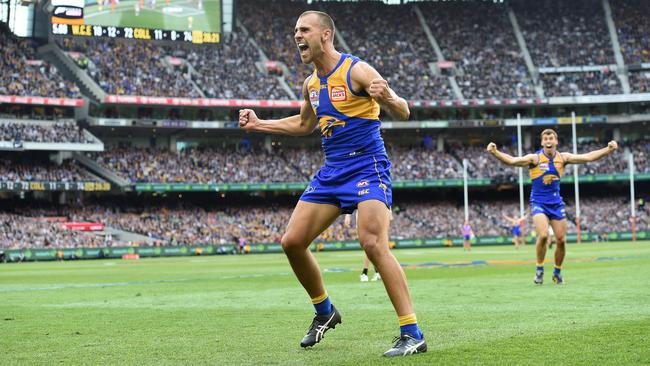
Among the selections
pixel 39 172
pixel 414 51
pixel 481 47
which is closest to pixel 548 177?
pixel 39 172

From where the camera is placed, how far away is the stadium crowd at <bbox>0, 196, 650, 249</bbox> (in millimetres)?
63812

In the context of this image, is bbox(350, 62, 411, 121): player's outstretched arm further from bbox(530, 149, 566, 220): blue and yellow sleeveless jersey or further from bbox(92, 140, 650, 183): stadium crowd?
bbox(92, 140, 650, 183): stadium crowd

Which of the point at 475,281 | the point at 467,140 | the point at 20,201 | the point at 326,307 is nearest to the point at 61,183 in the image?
the point at 20,201

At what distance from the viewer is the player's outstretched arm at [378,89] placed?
289 inches

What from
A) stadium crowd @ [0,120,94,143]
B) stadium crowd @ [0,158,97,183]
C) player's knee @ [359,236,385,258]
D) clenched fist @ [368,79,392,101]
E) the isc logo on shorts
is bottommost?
player's knee @ [359,236,385,258]

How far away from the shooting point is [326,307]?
8602 mm

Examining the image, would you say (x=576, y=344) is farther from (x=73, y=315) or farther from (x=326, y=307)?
(x=73, y=315)

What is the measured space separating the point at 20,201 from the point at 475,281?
58791 mm

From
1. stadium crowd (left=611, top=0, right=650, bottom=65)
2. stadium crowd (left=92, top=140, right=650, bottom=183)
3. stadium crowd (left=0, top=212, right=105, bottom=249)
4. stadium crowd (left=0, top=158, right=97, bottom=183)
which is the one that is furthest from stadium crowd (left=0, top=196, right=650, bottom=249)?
stadium crowd (left=611, top=0, right=650, bottom=65)

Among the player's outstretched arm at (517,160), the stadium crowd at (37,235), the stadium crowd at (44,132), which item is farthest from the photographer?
the stadium crowd at (44,132)

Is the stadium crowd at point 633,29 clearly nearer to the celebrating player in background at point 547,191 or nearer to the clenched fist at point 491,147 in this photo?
the celebrating player in background at point 547,191

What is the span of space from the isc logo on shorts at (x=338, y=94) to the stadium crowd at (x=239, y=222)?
56882mm

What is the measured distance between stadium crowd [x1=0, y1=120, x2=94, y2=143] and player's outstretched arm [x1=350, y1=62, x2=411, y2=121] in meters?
64.1

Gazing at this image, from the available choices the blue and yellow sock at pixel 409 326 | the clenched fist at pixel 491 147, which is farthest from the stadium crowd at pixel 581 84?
the blue and yellow sock at pixel 409 326
